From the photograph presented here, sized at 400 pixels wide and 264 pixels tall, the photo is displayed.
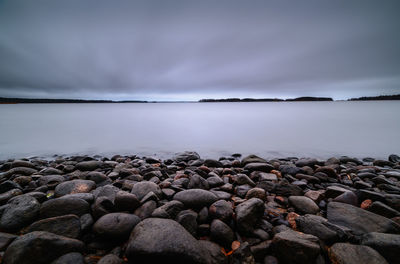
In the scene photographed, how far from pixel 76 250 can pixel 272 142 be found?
9.51 metres

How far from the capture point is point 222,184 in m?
3.75

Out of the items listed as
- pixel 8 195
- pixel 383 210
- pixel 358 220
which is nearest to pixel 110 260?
pixel 8 195

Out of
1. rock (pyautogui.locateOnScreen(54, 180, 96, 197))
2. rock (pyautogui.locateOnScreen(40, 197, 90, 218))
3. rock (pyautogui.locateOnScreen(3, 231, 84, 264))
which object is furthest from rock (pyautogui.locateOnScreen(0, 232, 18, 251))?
rock (pyautogui.locateOnScreen(54, 180, 96, 197))

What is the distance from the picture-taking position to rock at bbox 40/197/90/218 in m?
2.41

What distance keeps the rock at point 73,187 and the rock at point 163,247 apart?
6.30ft

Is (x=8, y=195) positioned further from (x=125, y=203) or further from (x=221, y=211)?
(x=221, y=211)

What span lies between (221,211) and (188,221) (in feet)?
1.60

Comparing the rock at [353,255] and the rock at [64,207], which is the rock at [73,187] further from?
the rock at [353,255]

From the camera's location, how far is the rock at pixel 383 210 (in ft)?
8.59

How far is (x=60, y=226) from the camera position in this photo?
216 cm

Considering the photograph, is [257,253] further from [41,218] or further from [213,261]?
[41,218]

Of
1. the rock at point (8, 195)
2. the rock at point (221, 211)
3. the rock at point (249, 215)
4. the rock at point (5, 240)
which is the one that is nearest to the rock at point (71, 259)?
the rock at point (5, 240)

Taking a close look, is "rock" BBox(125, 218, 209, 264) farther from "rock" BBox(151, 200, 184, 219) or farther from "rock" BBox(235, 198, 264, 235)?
"rock" BBox(235, 198, 264, 235)

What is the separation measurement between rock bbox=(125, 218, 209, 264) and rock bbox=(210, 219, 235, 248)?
36 centimetres
